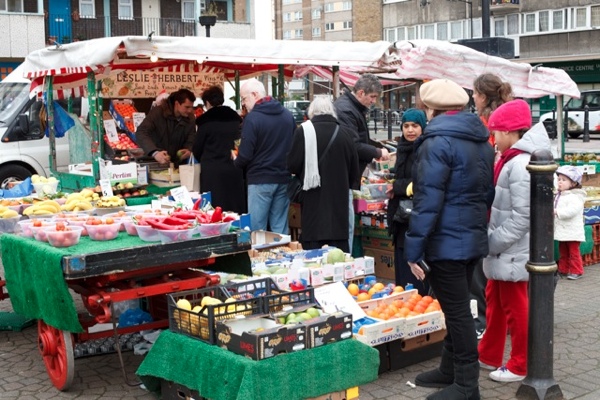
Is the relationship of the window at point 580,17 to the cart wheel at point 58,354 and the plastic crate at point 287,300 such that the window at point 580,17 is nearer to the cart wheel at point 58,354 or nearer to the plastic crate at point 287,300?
the plastic crate at point 287,300

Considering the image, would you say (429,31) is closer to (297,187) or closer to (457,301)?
(297,187)

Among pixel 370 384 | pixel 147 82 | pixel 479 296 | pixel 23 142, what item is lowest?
pixel 370 384

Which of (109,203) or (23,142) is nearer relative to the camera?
(109,203)

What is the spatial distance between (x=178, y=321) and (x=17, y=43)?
26.1 meters

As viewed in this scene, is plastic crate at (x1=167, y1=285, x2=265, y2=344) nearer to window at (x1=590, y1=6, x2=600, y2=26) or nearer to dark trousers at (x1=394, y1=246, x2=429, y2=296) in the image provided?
dark trousers at (x1=394, y1=246, x2=429, y2=296)

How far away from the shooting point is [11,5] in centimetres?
3127

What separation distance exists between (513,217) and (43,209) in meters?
3.51

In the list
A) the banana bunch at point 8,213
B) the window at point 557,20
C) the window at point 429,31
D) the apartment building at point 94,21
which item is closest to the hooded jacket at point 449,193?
the banana bunch at point 8,213

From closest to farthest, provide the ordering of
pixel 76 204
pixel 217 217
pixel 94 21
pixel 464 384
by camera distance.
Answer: pixel 464 384 < pixel 217 217 < pixel 76 204 < pixel 94 21

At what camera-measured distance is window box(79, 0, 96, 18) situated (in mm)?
33500

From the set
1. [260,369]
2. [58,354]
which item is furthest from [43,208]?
[260,369]

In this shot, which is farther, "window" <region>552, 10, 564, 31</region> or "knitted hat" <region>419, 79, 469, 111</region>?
"window" <region>552, 10, 564, 31</region>

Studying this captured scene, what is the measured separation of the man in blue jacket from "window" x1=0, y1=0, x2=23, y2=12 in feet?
84.5

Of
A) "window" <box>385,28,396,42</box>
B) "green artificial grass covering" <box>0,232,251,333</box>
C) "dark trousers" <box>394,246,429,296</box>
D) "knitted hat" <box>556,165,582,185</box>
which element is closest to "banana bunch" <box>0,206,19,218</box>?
"green artificial grass covering" <box>0,232,251,333</box>
